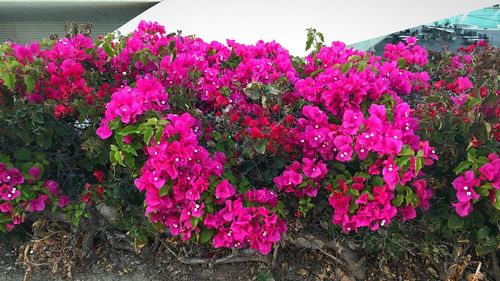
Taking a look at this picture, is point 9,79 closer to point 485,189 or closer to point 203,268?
point 203,268

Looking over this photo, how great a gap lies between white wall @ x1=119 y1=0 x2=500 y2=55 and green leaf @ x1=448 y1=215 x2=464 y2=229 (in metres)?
2.57

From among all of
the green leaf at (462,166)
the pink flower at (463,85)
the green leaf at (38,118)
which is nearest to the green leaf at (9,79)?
the green leaf at (38,118)

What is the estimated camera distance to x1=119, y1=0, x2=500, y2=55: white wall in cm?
410

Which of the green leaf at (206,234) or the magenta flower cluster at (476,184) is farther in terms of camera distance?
the green leaf at (206,234)

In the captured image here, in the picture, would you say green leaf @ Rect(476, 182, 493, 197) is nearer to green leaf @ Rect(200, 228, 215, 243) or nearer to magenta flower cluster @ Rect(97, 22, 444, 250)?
magenta flower cluster @ Rect(97, 22, 444, 250)

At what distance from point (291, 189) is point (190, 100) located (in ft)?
1.82

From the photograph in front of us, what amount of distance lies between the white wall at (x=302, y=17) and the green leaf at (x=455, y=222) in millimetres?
2574

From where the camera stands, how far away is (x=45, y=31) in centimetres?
608

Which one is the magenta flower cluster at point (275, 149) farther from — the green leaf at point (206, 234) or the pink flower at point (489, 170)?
the pink flower at point (489, 170)

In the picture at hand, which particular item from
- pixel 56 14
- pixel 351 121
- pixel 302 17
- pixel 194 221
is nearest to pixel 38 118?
pixel 194 221

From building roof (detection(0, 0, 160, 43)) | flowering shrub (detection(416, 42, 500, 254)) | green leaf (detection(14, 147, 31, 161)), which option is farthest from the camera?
building roof (detection(0, 0, 160, 43))

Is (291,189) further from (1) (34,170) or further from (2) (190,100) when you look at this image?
(1) (34,170)

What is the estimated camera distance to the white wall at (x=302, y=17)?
4098 mm

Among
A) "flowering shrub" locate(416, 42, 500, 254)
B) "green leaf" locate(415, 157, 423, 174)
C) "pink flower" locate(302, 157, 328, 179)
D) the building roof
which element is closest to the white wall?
the building roof
